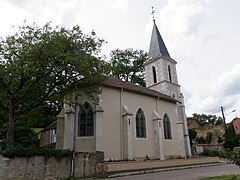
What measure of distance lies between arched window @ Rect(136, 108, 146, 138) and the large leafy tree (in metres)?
7.23

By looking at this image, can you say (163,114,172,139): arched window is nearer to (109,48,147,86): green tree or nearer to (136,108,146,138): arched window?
(136,108,146,138): arched window

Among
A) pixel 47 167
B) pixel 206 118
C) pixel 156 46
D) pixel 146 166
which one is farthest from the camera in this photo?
pixel 206 118

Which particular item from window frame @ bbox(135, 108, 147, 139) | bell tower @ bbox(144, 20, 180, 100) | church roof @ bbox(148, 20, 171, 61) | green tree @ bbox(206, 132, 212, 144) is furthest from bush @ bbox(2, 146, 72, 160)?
green tree @ bbox(206, 132, 212, 144)

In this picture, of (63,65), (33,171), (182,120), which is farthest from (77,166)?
(182,120)

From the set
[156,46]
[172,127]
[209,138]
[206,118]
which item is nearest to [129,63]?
[156,46]

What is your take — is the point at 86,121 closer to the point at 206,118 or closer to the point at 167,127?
the point at 167,127

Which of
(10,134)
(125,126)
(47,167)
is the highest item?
(125,126)

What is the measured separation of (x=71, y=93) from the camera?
16875mm

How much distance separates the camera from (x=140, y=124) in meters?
22.0

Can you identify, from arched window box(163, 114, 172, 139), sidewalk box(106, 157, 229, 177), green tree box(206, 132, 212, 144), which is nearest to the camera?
sidewalk box(106, 157, 229, 177)

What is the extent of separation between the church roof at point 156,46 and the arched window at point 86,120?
15.5 meters

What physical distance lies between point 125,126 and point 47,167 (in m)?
8.60

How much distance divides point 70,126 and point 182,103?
1682 cm

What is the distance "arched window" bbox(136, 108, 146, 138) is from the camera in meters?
21.6
